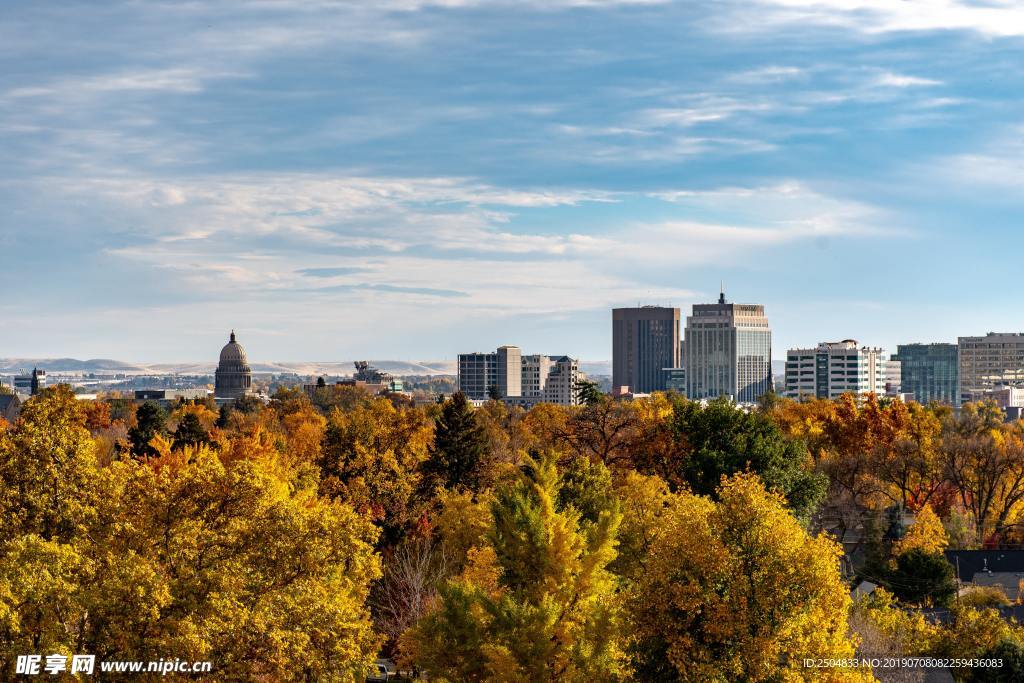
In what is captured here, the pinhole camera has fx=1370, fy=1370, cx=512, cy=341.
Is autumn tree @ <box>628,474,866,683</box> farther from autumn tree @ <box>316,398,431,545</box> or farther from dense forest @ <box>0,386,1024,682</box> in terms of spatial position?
autumn tree @ <box>316,398,431,545</box>

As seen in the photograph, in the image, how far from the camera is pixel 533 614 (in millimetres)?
39125

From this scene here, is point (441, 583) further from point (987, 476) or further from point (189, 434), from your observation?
point (987, 476)

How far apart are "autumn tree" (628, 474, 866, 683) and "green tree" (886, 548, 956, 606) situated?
31.3 m

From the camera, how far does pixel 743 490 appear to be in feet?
115

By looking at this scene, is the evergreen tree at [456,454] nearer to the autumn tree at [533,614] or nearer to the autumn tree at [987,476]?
the autumn tree at [987,476]

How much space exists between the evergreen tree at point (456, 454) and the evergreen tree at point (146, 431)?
20423 mm

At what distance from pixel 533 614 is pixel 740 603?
793cm

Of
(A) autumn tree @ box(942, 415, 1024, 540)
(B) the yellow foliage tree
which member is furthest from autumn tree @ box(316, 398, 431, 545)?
(A) autumn tree @ box(942, 415, 1024, 540)

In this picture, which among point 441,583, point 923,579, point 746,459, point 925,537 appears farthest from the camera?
point 746,459

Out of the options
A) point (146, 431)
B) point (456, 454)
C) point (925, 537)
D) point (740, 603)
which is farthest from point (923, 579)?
point (146, 431)

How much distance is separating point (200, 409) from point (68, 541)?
488ft

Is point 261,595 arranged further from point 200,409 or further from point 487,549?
point 200,409

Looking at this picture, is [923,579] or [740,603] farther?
[923,579]

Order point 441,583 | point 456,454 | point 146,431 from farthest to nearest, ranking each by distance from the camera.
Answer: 1. point 146,431
2. point 456,454
3. point 441,583
